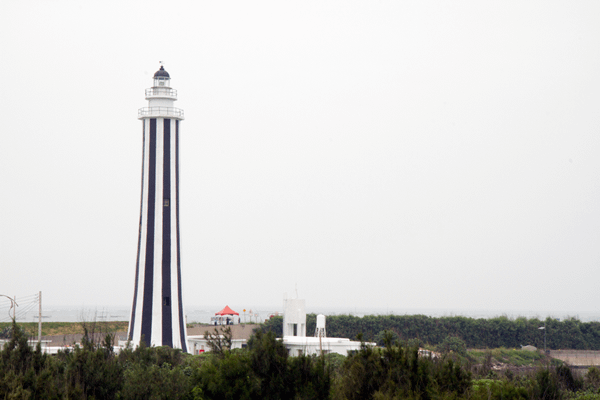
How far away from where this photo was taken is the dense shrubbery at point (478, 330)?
50.9 m

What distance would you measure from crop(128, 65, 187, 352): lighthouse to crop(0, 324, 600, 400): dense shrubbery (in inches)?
506

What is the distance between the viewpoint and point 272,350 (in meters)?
18.7

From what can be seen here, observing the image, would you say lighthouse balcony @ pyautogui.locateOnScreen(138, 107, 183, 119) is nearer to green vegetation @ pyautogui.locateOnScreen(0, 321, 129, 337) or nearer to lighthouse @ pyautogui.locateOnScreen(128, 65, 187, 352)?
lighthouse @ pyautogui.locateOnScreen(128, 65, 187, 352)

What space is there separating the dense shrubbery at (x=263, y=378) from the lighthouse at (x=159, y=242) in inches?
506

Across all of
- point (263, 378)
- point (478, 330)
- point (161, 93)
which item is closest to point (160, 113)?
point (161, 93)

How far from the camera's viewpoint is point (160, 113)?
34.2 metres

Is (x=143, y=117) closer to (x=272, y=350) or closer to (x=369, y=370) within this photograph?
(x=272, y=350)

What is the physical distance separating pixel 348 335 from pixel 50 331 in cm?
2098

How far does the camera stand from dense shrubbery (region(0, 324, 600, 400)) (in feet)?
56.4

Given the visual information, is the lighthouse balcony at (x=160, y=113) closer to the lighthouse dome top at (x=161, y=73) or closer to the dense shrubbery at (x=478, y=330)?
the lighthouse dome top at (x=161, y=73)

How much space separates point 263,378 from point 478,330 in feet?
120

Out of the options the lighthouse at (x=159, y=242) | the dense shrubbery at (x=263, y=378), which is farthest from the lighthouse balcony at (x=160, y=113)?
the dense shrubbery at (x=263, y=378)

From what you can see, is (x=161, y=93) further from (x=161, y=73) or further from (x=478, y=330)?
(x=478, y=330)

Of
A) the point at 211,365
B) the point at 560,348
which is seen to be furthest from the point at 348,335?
the point at 211,365
